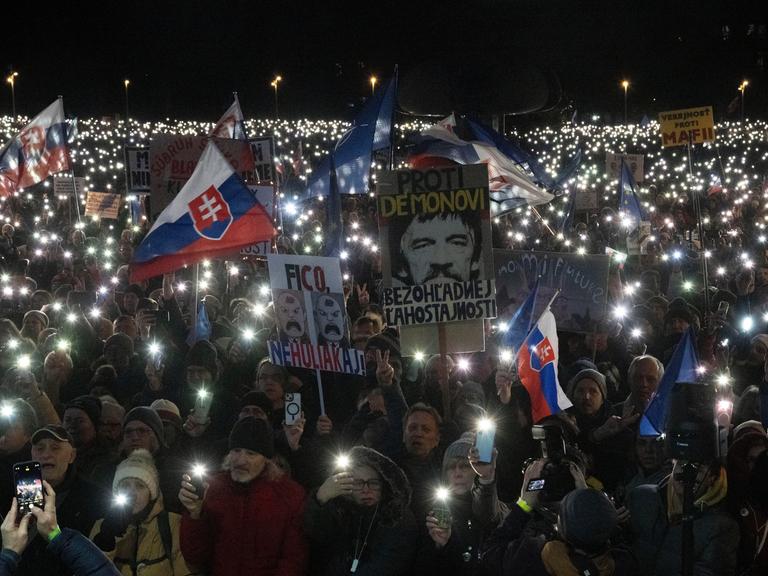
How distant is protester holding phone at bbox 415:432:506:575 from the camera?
4.68m

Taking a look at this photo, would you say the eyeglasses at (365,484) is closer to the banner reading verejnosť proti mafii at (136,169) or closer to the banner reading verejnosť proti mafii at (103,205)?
the banner reading verejnosť proti mafii at (136,169)

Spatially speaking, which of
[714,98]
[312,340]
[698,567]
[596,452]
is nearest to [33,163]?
[312,340]

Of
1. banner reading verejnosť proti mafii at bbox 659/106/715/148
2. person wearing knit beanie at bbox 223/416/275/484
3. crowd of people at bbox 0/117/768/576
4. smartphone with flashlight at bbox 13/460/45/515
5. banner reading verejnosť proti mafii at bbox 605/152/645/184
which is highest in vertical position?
banner reading verejnosť proti mafii at bbox 659/106/715/148

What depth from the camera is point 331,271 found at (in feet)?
24.6

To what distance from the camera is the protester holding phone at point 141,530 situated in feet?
16.6

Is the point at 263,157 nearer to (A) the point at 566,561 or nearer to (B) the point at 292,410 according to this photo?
(B) the point at 292,410

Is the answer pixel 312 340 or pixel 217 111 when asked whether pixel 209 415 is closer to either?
pixel 312 340

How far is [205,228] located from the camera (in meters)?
9.27

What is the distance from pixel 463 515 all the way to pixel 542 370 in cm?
244

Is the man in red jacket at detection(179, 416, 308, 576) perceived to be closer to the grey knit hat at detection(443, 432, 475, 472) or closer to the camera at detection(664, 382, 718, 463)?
the grey knit hat at detection(443, 432, 475, 472)

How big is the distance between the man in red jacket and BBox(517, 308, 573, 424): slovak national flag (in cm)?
238

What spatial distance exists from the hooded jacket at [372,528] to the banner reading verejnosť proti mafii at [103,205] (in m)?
17.9

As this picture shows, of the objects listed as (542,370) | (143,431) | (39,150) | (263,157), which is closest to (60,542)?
(143,431)

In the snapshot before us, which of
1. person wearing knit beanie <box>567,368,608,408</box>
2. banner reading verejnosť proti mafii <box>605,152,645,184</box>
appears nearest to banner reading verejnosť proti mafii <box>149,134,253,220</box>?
person wearing knit beanie <box>567,368,608,408</box>
